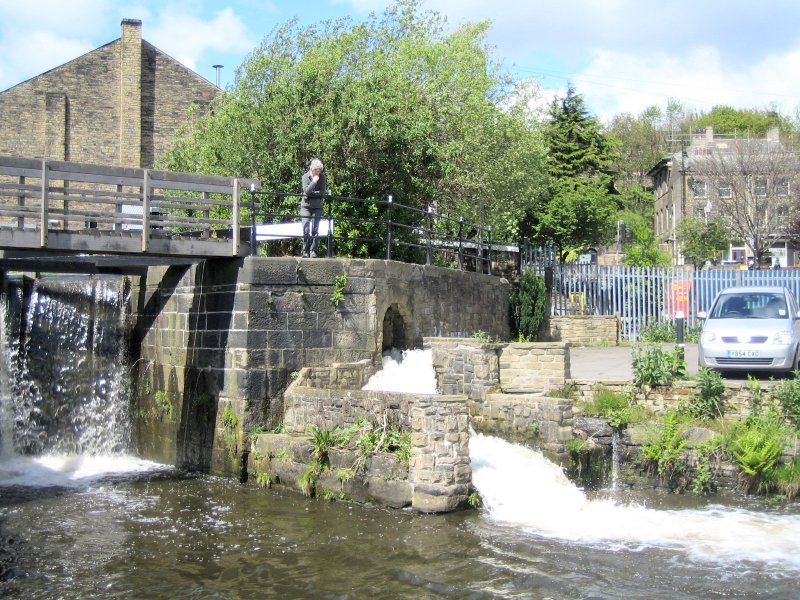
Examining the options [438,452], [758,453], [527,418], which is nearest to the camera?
[438,452]

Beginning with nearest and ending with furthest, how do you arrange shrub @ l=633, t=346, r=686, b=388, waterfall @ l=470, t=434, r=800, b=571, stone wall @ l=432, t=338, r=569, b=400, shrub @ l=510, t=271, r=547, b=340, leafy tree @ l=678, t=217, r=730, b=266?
waterfall @ l=470, t=434, r=800, b=571, shrub @ l=633, t=346, r=686, b=388, stone wall @ l=432, t=338, r=569, b=400, shrub @ l=510, t=271, r=547, b=340, leafy tree @ l=678, t=217, r=730, b=266

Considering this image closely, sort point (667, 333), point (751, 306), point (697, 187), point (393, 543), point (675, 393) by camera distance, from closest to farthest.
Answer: point (393, 543), point (675, 393), point (751, 306), point (667, 333), point (697, 187)

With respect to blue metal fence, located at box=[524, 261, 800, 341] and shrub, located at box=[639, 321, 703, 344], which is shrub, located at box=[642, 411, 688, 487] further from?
blue metal fence, located at box=[524, 261, 800, 341]

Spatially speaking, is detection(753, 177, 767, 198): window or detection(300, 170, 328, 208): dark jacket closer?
detection(300, 170, 328, 208): dark jacket

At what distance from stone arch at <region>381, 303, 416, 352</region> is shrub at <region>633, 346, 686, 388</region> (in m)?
4.05

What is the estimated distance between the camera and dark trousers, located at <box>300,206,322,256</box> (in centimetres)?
1438

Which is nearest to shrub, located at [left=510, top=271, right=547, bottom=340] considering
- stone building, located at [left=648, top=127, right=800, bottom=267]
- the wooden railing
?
the wooden railing

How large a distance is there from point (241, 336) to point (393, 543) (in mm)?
5175

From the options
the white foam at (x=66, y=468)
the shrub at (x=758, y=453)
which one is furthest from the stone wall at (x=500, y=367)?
the white foam at (x=66, y=468)

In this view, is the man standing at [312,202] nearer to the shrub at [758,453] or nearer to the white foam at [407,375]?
the white foam at [407,375]

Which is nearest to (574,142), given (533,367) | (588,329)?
(588,329)

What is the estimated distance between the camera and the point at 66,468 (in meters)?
13.6

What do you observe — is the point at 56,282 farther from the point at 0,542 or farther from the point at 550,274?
the point at 550,274

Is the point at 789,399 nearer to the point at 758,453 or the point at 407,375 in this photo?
the point at 758,453
